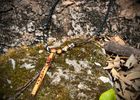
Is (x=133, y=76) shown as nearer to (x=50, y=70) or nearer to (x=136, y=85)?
(x=136, y=85)

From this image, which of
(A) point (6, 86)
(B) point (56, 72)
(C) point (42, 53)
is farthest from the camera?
(C) point (42, 53)

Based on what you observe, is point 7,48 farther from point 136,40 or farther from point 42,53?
point 136,40

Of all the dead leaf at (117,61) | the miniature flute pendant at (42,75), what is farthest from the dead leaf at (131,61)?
the miniature flute pendant at (42,75)

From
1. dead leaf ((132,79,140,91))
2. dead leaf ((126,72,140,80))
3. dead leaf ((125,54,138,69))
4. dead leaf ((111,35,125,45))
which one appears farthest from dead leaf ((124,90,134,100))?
dead leaf ((111,35,125,45))

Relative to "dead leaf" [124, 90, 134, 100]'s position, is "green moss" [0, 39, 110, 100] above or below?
above

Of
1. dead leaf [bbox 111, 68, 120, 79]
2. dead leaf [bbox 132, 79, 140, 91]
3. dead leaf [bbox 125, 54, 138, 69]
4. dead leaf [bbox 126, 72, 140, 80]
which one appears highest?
dead leaf [bbox 125, 54, 138, 69]

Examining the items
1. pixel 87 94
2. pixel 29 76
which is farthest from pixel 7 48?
pixel 87 94

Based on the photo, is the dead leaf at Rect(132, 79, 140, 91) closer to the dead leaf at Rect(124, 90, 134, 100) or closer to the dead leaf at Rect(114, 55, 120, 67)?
the dead leaf at Rect(124, 90, 134, 100)

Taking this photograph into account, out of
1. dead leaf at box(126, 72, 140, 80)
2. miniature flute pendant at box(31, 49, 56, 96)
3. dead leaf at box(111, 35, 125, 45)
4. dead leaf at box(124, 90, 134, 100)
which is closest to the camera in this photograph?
miniature flute pendant at box(31, 49, 56, 96)

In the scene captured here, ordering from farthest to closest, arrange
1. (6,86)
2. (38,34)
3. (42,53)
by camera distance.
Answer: (38,34) < (42,53) < (6,86)
